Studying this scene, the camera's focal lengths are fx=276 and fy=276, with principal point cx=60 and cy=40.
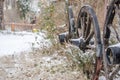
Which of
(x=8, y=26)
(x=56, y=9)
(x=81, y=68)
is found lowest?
(x=8, y=26)

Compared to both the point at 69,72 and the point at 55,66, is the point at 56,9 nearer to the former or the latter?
the point at 55,66

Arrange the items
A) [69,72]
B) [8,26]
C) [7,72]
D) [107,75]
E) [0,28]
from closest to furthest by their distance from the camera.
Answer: [107,75] < [69,72] < [7,72] < [0,28] < [8,26]

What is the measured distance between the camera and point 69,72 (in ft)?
18.4

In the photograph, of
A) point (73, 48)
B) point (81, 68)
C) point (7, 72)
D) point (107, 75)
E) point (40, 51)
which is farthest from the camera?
point (40, 51)

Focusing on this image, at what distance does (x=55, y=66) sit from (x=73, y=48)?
53.8 inches

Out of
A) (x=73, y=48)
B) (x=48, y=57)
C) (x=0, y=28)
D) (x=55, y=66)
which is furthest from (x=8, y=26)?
(x=73, y=48)

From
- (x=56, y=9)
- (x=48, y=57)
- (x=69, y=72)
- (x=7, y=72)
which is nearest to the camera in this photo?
(x=69, y=72)

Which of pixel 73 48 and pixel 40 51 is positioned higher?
pixel 73 48

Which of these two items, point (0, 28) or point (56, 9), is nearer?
point (56, 9)

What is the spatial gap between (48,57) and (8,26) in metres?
13.2

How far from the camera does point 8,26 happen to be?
20.3 meters

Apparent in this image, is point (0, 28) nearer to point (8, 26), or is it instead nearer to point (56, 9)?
point (8, 26)

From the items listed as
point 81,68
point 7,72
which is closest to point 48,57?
point 7,72

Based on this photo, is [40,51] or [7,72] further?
[40,51]
